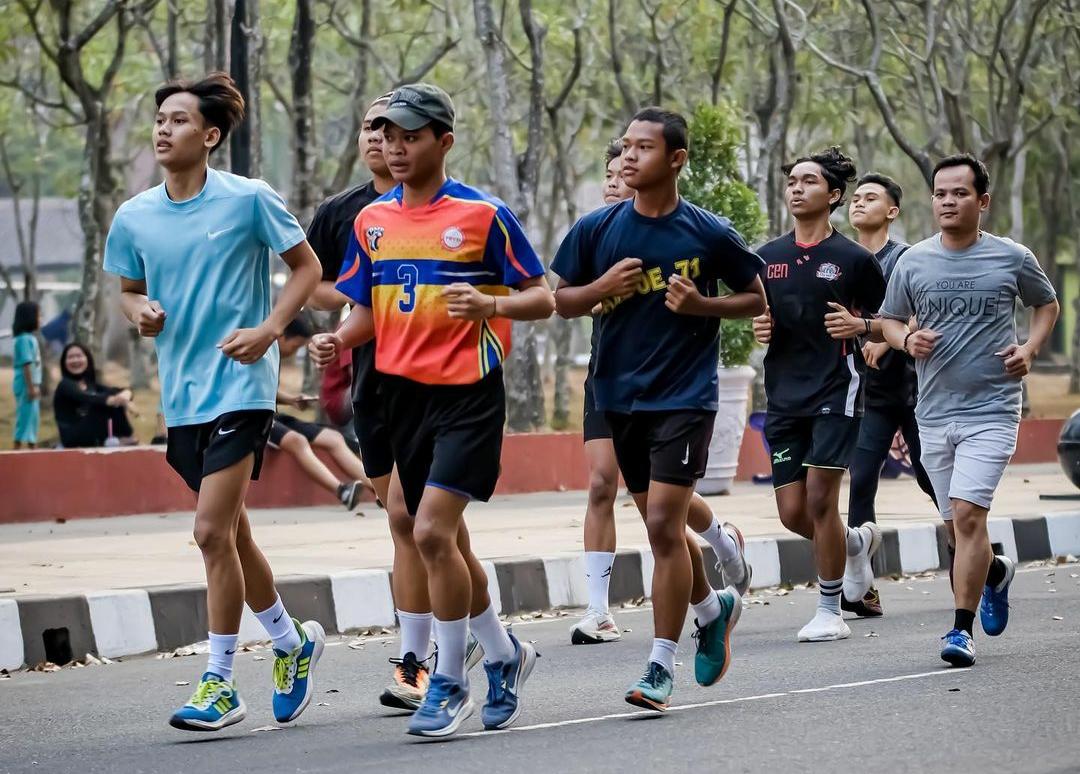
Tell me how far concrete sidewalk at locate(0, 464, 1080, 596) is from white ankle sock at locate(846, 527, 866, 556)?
2347mm

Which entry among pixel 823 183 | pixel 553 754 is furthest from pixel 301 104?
pixel 553 754

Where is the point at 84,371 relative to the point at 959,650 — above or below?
above

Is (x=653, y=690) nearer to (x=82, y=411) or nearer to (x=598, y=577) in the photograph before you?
(x=598, y=577)

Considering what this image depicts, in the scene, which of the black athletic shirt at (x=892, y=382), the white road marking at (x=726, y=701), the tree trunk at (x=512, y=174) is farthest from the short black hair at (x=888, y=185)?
the tree trunk at (x=512, y=174)

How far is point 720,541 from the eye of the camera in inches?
355

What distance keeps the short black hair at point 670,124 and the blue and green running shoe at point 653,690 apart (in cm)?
169

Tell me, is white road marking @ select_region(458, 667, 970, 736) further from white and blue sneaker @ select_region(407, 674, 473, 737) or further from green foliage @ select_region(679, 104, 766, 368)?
green foliage @ select_region(679, 104, 766, 368)

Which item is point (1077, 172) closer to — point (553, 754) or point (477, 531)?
point (477, 531)

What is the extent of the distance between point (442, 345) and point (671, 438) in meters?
0.89

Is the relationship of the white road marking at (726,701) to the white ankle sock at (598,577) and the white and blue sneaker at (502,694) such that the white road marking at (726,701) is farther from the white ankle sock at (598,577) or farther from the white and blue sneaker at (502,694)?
the white ankle sock at (598,577)

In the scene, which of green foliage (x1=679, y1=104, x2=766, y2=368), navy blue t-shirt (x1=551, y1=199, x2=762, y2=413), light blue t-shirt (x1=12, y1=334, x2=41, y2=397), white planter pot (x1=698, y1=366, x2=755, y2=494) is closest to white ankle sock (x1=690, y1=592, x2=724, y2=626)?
navy blue t-shirt (x1=551, y1=199, x2=762, y2=413)

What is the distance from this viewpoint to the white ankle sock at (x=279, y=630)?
6762 mm

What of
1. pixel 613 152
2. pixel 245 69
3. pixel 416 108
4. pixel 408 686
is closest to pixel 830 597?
pixel 613 152

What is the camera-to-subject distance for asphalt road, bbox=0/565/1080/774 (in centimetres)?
592
